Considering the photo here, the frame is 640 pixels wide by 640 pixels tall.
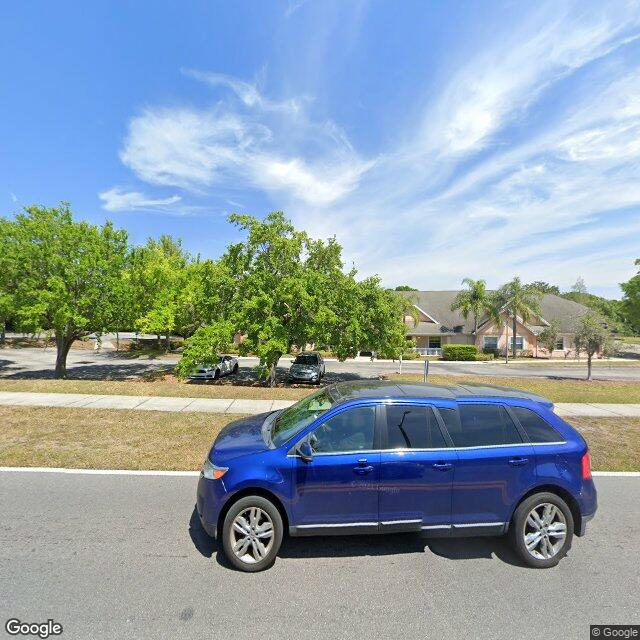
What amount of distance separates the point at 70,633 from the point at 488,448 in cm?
395

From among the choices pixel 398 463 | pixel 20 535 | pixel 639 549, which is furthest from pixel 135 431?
pixel 639 549

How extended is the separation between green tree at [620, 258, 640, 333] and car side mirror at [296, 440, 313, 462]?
6475 centimetres

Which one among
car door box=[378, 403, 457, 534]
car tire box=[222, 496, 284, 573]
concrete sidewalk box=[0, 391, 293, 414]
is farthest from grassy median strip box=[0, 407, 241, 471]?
car door box=[378, 403, 457, 534]

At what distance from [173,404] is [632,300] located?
6493cm

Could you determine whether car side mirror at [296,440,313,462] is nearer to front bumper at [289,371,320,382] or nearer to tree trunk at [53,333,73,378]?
front bumper at [289,371,320,382]

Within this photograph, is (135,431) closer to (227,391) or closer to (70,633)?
(227,391)

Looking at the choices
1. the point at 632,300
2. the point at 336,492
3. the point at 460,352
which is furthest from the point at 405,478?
the point at 632,300

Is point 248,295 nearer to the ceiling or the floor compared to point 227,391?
nearer to the ceiling

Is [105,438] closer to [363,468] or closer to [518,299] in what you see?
[363,468]

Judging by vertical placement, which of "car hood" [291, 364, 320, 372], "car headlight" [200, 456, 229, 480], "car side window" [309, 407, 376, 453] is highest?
"car side window" [309, 407, 376, 453]

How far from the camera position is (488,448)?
12.5 feet

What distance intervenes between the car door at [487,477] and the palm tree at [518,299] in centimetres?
3897

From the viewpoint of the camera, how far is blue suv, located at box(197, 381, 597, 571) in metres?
3.58

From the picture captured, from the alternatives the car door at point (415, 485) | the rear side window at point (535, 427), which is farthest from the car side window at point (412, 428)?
the rear side window at point (535, 427)
